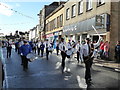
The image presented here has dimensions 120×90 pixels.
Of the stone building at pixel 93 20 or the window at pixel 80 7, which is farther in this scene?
the window at pixel 80 7

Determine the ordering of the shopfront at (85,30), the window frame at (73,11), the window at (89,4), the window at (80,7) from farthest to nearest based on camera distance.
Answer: the window frame at (73,11), the window at (80,7), the window at (89,4), the shopfront at (85,30)

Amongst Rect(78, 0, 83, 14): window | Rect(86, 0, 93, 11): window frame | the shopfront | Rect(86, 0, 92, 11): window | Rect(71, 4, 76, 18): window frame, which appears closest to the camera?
the shopfront

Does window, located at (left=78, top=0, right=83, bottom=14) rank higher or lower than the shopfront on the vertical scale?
higher

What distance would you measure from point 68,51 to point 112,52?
6.56 metres

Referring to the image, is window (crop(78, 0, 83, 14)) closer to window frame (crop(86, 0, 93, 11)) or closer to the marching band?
window frame (crop(86, 0, 93, 11))

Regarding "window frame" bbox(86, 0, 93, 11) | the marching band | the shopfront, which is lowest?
the marching band

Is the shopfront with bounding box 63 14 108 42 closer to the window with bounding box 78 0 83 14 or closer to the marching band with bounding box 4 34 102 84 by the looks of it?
the window with bounding box 78 0 83 14

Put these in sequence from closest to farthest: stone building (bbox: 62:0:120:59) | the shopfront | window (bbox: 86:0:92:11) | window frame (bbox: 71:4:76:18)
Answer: stone building (bbox: 62:0:120:59), the shopfront, window (bbox: 86:0:92:11), window frame (bbox: 71:4:76:18)

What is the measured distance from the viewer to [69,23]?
3158 centimetres

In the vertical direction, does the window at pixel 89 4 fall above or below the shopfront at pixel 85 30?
above

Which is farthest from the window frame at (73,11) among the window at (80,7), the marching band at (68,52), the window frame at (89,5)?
the marching band at (68,52)

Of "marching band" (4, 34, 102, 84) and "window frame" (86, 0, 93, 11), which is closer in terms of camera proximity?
"marching band" (4, 34, 102, 84)

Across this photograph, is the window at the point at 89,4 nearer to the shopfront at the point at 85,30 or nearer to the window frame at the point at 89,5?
the window frame at the point at 89,5

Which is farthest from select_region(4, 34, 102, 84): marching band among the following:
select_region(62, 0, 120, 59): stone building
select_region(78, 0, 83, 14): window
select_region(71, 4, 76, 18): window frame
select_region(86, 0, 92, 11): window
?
select_region(71, 4, 76, 18): window frame
